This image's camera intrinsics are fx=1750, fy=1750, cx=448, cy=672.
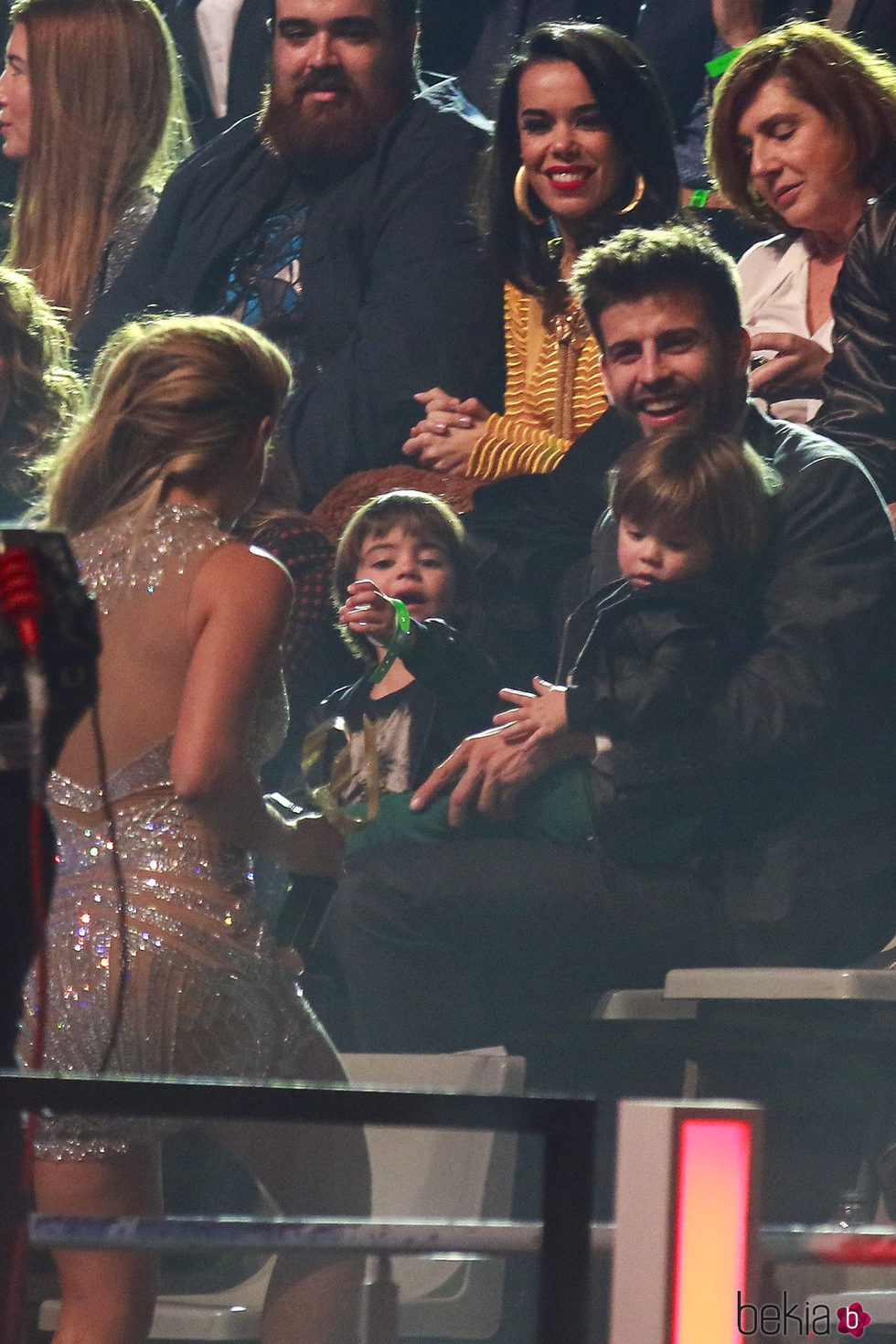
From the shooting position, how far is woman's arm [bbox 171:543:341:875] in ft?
5.27

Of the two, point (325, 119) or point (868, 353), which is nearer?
point (868, 353)

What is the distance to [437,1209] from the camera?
225 centimetres

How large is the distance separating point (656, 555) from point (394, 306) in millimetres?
690

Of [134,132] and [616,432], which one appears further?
[134,132]

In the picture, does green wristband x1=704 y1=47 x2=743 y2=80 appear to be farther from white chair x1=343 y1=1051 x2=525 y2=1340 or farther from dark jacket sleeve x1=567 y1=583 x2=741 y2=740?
white chair x1=343 y1=1051 x2=525 y2=1340

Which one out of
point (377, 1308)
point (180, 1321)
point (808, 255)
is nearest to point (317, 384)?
point (808, 255)

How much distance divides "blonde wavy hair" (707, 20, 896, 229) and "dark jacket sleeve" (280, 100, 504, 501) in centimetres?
46

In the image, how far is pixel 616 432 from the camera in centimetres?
308

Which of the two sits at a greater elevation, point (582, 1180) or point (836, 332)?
point (836, 332)

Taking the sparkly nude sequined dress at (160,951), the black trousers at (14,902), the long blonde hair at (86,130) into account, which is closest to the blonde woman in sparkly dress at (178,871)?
the sparkly nude sequined dress at (160,951)

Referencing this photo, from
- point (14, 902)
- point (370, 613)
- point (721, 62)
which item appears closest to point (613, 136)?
point (721, 62)

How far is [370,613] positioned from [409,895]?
52 centimetres

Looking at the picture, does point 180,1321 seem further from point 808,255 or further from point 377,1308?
point 808,255

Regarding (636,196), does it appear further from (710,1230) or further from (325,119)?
(710,1230)
